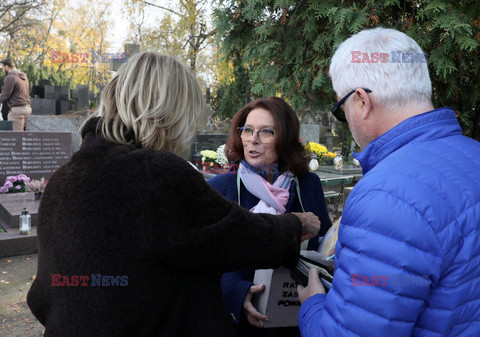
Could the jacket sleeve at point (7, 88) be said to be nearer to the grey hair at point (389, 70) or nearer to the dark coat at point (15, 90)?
the dark coat at point (15, 90)

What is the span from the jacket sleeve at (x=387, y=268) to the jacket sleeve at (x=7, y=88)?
472 inches

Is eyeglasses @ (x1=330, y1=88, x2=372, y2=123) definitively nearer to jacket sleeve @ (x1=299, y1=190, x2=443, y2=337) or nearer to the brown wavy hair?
jacket sleeve @ (x1=299, y1=190, x2=443, y2=337)

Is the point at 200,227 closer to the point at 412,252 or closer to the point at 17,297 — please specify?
the point at 412,252

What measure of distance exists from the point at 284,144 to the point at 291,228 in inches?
48.8

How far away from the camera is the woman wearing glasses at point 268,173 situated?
7.49 ft

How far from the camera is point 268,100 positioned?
8.91ft

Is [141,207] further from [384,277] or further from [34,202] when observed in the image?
[34,202]

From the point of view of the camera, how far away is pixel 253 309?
186 centimetres

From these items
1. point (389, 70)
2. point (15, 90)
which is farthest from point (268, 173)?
point (15, 90)

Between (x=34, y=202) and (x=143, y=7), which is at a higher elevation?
(x=143, y=7)

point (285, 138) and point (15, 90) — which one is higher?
point (15, 90)

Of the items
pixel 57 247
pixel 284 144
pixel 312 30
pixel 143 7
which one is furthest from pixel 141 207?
pixel 143 7

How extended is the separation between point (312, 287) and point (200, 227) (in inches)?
18.3

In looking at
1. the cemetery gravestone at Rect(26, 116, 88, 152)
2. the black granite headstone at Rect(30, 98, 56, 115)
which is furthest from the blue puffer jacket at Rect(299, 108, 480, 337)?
the black granite headstone at Rect(30, 98, 56, 115)
